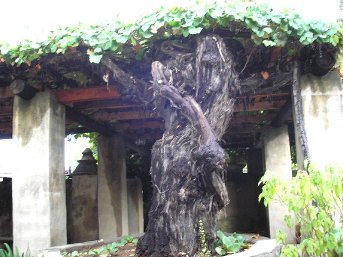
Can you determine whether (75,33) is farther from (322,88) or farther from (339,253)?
(339,253)

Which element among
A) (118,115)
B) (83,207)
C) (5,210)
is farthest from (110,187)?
(5,210)

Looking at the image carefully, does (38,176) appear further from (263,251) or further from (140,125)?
(263,251)

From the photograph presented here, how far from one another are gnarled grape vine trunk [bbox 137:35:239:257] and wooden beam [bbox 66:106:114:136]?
2426 millimetres

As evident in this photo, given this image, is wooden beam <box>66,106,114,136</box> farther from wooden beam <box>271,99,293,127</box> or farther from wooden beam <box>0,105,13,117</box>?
wooden beam <box>271,99,293,127</box>

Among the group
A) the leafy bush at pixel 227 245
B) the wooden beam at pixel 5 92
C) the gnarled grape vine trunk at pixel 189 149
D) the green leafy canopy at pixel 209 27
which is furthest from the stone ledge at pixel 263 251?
the wooden beam at pixel 5 92

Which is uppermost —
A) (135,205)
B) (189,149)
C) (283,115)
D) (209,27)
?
(209,27)

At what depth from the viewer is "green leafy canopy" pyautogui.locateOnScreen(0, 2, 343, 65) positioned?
14.4 ft

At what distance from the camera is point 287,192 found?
3455 millimetres

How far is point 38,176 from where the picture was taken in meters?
5.62

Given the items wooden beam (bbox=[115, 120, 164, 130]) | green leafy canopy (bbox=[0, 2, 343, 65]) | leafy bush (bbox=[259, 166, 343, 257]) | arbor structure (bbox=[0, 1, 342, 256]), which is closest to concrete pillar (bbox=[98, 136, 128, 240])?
wooden beam (bbox=[115, 120, 164, 130])

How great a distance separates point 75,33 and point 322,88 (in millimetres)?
2959

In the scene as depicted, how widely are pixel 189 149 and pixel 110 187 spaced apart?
15.7ft

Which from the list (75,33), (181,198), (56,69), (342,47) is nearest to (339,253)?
(181,198)

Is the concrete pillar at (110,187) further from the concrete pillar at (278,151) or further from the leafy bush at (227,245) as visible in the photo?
the leafy bush at (227,245)
